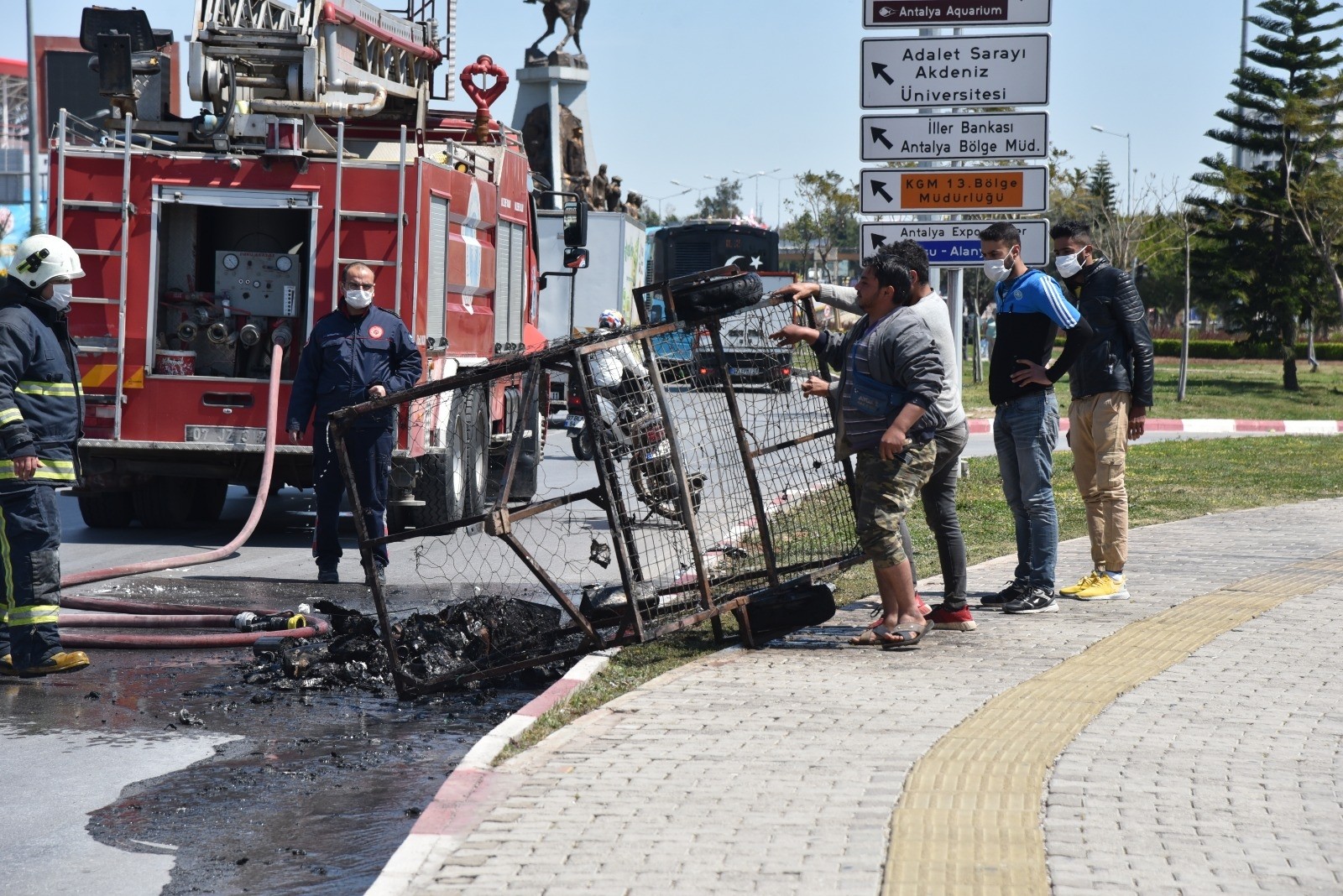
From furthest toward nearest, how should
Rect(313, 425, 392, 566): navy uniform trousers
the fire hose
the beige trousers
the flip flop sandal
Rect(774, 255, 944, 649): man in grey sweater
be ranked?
Rect(313, 425, 392, 566): navy uniform trousers, the beige trousers, the fire hose, the flip flop sandal, Rect(774, 255, 944, 649): man in grey sweater

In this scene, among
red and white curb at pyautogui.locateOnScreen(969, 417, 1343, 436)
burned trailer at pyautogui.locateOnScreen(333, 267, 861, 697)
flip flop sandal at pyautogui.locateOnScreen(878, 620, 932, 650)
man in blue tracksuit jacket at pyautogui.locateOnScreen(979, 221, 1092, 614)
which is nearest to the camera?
burned trailer at pyautogui.locateOnScreen(333, 267, 861, 697)

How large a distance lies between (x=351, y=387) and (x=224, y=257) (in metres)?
2.35

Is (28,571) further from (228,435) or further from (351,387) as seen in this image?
(228,435)

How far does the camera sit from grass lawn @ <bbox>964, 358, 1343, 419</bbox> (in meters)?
31.1

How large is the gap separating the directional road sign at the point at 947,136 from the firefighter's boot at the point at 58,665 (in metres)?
7.15

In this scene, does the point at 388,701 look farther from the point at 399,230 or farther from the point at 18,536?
the point at 399,230

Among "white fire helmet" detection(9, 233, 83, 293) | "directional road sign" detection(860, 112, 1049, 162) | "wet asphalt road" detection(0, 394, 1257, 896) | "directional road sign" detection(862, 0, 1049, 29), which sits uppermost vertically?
"directional road sign" detection(862, 0, 1049, 29)

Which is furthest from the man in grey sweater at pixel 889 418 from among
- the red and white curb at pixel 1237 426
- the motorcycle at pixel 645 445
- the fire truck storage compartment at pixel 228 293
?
the red and white curb at pixel 1237 426

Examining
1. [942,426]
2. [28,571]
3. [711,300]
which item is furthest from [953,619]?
[28,571]

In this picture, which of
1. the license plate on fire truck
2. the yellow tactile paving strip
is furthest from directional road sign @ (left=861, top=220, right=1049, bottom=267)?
the license plate on fire truck

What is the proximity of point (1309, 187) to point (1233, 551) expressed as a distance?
29901 mm

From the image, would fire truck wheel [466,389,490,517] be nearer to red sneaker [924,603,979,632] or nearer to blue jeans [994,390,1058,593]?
red sneaker [924,603,979,632]

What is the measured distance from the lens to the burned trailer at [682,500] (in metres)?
6.75

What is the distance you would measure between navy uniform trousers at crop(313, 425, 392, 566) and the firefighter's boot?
8.44 ft
